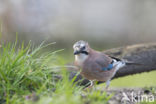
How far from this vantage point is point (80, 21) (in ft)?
38.3

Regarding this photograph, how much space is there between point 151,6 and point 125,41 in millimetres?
1683

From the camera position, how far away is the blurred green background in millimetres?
11352

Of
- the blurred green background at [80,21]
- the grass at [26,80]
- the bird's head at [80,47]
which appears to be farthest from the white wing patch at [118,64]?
the blurred green background at [80,21]

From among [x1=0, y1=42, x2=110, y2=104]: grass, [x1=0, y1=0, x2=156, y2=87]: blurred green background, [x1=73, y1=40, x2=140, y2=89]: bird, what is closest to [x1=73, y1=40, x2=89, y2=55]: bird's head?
[x1=73, y1=40, x2=140, y2=89]: bird

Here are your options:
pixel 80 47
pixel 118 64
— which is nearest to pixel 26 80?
pixel 80 47

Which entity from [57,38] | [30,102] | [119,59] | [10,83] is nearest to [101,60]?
[119,59]

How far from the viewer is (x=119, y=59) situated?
18.2 feet

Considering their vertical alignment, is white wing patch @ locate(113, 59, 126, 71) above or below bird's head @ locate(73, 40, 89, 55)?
below

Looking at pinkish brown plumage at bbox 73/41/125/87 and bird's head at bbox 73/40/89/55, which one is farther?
pinkish brown plumage at bbox 73/41/125/87

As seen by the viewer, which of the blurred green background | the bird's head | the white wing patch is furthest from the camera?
the blurred green background

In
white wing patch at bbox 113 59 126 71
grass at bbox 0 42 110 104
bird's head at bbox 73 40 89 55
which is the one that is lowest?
white wing patch at bbox 113 59 126 71

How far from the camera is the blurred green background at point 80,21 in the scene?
37.2ft

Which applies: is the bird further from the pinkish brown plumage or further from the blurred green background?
the blurred green background

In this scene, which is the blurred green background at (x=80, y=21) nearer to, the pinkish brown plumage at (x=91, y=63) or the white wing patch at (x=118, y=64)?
the white wing patch at (x=118, y=64)
